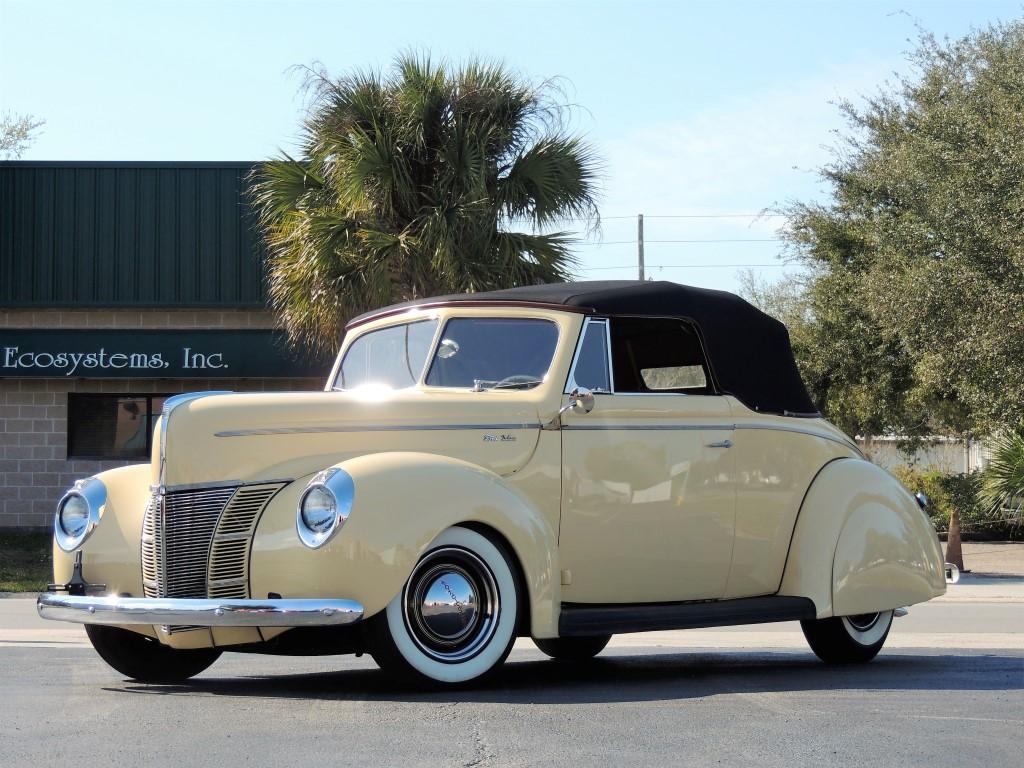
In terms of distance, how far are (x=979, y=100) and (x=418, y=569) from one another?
16.2 meters

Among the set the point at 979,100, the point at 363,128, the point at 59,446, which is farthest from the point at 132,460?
the point at 979,100

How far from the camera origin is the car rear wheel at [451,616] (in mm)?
6188

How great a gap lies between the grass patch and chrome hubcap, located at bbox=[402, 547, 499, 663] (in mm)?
11788

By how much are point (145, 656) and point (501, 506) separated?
2.09 m

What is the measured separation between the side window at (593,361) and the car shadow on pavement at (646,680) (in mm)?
1520

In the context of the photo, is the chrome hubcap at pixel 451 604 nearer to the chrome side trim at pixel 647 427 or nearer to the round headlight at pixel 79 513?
the chrome side trim at pixel 647 427

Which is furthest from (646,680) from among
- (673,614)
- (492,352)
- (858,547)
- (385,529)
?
(385,529)

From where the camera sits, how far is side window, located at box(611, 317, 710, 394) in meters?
7.52

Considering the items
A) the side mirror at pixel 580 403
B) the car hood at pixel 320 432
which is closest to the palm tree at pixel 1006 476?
the side mirror at pixel 580 403

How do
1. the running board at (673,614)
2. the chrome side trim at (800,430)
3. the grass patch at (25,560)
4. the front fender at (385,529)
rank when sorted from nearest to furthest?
the front fender at (385,529)
the running board at (673,614)
the chrome side trim at (800,430)
the grass patch at (25,560)

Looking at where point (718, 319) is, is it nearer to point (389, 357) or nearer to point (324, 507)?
point (389, 357)

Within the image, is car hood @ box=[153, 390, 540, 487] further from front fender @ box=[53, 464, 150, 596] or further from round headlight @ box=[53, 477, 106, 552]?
round headlight @ box=[53, 477, 106, 552]

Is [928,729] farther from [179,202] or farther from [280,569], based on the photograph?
[179,202]

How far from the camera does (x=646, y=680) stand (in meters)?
7.39
